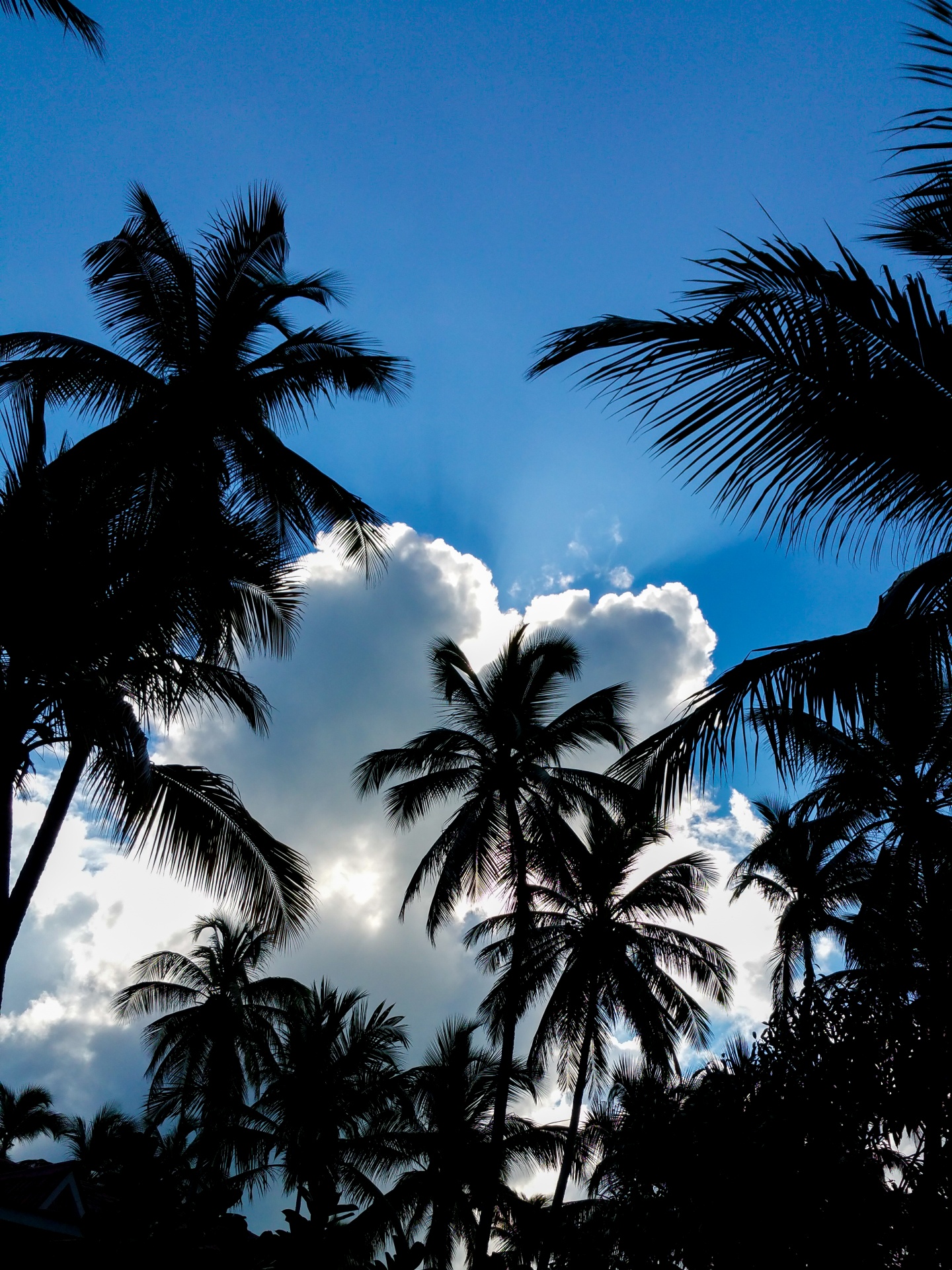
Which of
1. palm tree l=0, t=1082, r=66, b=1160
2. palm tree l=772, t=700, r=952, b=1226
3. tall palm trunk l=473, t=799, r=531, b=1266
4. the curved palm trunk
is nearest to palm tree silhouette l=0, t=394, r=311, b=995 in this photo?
palm tree l=772, t=700, r=952, b=1226

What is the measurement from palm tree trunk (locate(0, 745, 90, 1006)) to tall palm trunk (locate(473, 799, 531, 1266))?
31.1 ft

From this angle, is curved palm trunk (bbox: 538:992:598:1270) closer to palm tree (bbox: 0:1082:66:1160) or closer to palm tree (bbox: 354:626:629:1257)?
palm tree (bbox: 354:626:629:1257)

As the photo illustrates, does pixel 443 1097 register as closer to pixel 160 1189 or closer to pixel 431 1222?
pixel 431 1222

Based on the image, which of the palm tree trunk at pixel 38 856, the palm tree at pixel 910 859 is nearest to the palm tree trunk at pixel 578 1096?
the palm tree at pixel 910 859

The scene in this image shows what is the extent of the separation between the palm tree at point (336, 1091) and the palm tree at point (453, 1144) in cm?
71

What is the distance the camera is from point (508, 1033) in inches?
639

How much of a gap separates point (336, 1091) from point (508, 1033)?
20.4ft

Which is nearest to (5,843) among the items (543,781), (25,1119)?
(543,781)

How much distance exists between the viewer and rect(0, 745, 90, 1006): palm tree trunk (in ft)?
22.2

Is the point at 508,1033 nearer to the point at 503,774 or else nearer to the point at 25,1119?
the point at 503,774

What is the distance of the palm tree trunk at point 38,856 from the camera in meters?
6.78

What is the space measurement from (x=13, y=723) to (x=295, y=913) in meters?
3.58

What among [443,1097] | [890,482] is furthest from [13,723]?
[443,1097]

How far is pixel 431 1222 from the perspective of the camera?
728 inches
